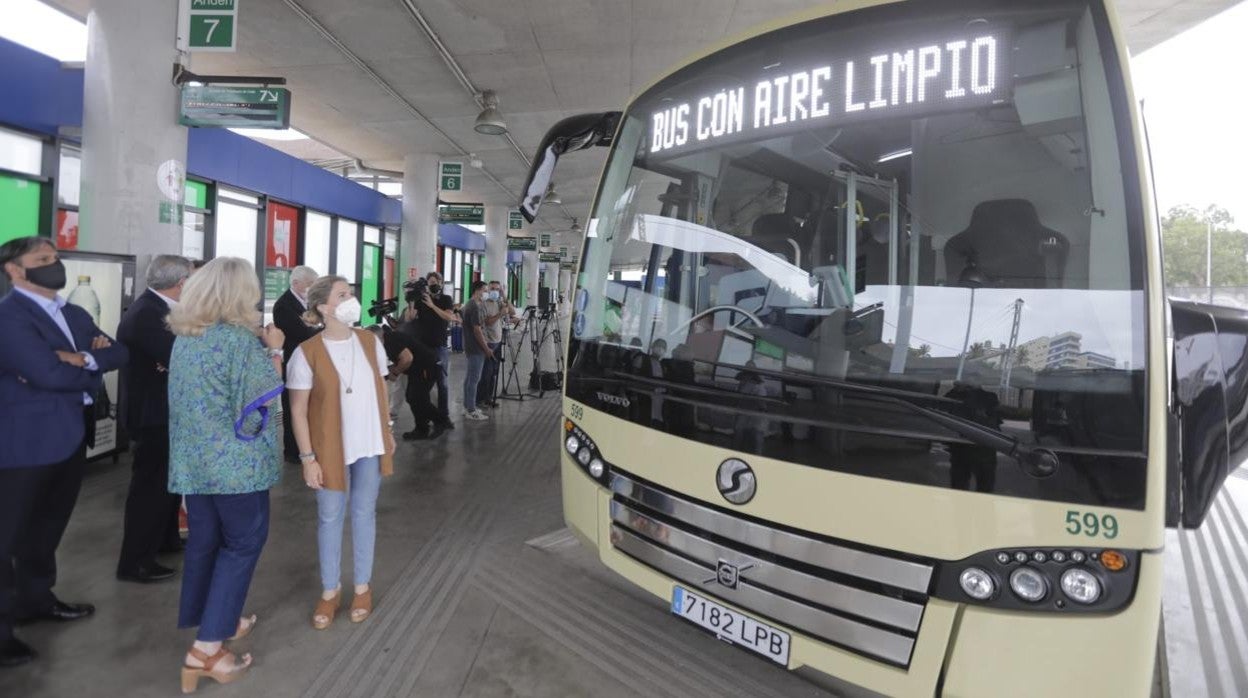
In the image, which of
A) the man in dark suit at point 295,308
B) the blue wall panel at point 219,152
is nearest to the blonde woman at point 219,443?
the man in dark suit at point 295,308

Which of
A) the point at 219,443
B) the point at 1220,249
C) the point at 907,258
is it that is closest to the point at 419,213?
the point at 219,443

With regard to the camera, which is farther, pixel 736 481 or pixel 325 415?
pixel 325 415

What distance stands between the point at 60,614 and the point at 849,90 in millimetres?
3918

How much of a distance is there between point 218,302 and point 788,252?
2.08 metres

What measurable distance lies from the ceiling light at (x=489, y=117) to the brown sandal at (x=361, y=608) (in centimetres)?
804

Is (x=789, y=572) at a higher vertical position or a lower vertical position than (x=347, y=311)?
lower

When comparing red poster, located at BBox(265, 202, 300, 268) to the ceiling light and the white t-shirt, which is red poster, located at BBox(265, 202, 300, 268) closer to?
the ceiling light

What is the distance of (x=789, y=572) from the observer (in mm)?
1985

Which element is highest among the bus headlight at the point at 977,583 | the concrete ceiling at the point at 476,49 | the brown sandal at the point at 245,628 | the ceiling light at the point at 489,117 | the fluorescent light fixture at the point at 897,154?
the concrete ceiling at the point at 476,49

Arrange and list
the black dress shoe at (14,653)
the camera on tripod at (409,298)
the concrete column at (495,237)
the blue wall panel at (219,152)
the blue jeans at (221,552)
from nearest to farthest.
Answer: the blue jeans at (221,552) < the black dress shoe at (14,653) < the blue wall panel at (219,152) < the camera on tripod at (409,298) < the concrete column at (495,237)

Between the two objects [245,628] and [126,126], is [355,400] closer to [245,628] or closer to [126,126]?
[245,628]

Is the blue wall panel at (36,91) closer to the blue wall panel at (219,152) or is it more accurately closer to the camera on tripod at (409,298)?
the blue wall panel at (219,152)

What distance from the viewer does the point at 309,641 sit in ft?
9.20

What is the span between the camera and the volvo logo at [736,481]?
2.08 m
